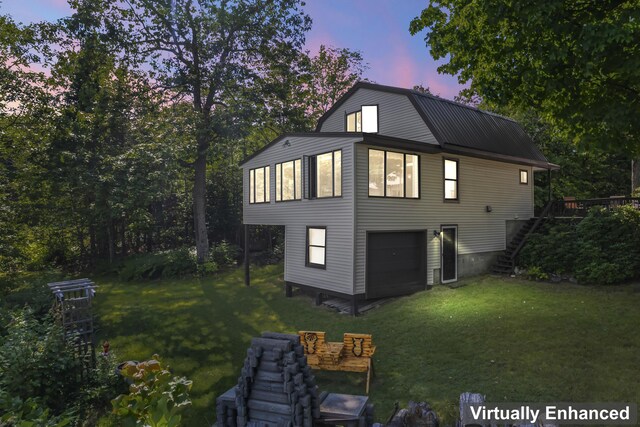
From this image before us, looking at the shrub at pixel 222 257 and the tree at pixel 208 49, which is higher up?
the tree at pixel 208 49

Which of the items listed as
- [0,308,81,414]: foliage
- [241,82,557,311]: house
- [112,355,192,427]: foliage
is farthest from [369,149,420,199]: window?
[112,355,192,427]: foliage

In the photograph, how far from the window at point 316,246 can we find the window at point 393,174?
264 cm

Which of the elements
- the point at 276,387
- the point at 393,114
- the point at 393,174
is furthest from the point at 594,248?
the point at 276,387

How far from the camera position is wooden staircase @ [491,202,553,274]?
1688 centimetres

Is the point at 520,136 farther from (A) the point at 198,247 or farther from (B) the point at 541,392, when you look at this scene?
(A) the point at 198,247

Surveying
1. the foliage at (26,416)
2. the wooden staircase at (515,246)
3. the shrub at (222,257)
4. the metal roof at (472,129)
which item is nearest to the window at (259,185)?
the shrub at (222,257)

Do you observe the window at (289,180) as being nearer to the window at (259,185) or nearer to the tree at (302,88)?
the window at (259,185)

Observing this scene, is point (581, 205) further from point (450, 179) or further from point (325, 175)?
point (325, 175)

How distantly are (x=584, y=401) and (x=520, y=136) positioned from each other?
17.6m

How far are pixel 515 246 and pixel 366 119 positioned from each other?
9851 mm

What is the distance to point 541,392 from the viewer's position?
643 cm

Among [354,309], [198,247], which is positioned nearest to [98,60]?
[198,247]

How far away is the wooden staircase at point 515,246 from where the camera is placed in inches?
664

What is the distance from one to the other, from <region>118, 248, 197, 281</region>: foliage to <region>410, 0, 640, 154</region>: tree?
17.6 meters
